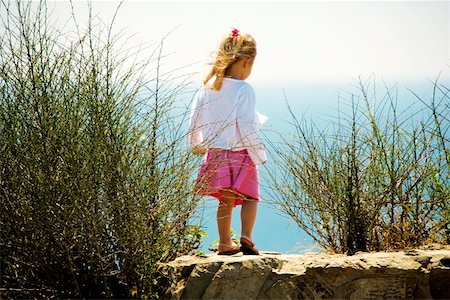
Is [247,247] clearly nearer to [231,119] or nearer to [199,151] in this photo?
[199,151]

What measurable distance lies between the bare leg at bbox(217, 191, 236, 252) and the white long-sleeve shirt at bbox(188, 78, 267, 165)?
0.80ft

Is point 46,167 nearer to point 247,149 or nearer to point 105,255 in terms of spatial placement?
point 105,255

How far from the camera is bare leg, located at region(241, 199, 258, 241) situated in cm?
387

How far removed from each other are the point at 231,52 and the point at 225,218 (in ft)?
2.94

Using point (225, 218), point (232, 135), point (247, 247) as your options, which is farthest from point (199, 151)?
point (247, 247)

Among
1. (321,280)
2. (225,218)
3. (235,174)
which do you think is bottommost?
(321,280)

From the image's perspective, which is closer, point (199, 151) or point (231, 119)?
point (199, 151)

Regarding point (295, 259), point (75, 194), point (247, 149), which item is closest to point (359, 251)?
point (295, 259)

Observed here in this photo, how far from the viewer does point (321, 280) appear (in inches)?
133

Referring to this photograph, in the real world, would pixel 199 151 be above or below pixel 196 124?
below

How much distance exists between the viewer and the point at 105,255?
3422 millimetres

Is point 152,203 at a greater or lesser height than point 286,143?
lesser

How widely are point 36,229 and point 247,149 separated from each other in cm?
122

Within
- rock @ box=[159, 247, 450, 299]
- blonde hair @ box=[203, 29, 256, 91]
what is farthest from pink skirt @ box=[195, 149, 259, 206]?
rock @ box=[159, 247, 450, 299]
